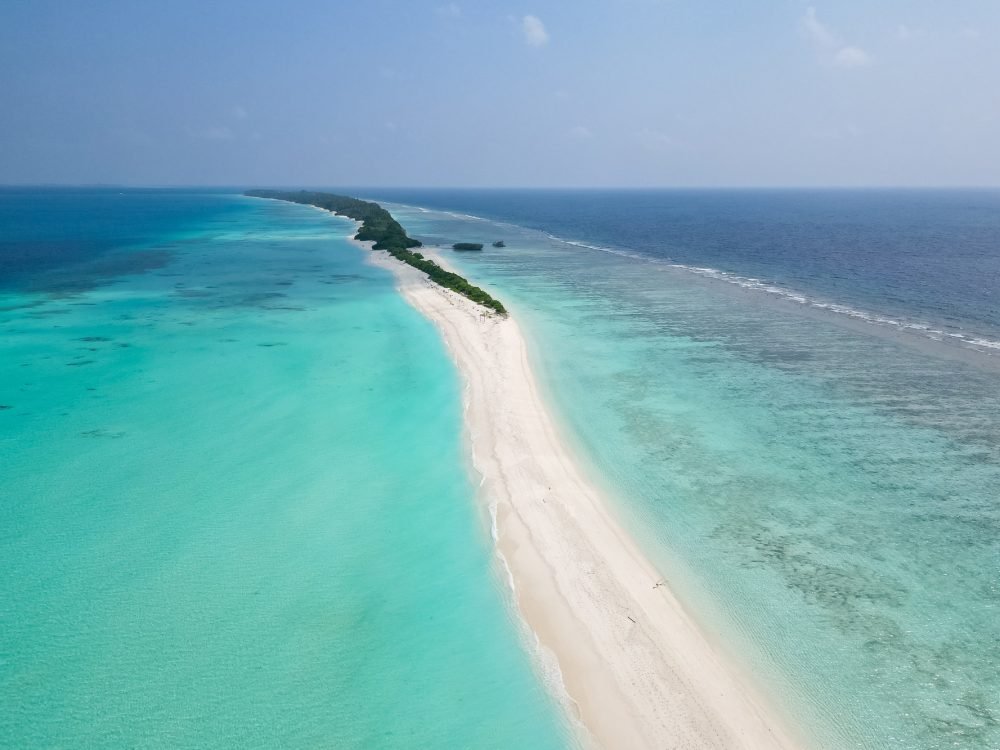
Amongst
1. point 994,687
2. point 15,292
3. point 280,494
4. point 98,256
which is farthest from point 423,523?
point 98,256

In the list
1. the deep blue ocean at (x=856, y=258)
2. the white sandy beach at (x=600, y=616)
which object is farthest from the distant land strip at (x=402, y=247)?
the deep blue ocean at (x=856, y=258)

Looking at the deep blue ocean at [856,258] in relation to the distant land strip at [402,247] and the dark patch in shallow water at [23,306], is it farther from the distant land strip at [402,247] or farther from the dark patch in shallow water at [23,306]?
the dark patch in shallow water at [23,306]

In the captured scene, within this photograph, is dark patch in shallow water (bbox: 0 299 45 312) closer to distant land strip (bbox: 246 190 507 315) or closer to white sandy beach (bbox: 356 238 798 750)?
distant land strip (bbox: 246 190 507 315)

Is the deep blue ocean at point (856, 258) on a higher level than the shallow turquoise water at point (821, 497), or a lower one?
higher

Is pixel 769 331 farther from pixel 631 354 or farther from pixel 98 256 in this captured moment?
pixel 98 256

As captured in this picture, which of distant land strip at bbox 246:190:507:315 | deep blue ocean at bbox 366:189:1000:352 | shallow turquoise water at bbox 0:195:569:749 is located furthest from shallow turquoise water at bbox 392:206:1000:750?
deep blue ocean at bbox 366:189:1000:352

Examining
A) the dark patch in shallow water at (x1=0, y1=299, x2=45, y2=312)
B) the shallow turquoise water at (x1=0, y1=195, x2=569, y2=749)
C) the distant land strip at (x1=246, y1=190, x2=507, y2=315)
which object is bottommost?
the shallow turquoise water at (x1=0, y1=195, x2=569, y2=749)
